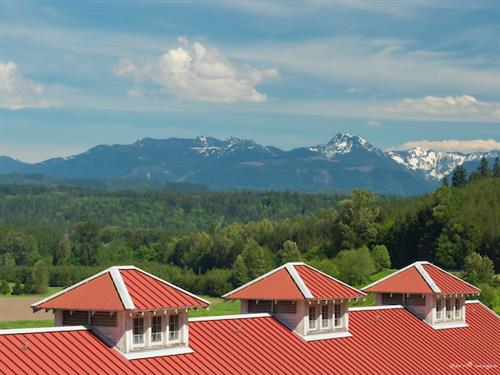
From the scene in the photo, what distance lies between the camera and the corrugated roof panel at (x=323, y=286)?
145 feet

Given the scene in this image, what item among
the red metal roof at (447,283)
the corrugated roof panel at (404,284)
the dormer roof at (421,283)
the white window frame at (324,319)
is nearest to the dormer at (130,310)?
the white window frame at (324,319)

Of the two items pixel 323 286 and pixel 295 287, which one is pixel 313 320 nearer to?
pixel 323 286

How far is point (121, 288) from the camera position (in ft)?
119

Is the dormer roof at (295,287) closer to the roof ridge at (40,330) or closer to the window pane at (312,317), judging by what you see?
the window pane at (312,317)

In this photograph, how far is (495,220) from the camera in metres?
184

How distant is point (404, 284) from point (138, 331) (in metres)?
20.8

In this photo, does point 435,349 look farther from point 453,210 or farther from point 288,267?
point 453,210

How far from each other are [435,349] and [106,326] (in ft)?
65.0

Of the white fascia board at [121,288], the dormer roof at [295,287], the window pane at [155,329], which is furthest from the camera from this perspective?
the dormer roof at [295,287]

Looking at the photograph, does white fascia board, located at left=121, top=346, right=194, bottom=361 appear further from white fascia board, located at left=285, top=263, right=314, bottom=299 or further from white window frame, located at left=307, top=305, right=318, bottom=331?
white window frame, located at left=307, top=305, right=318, bottom=331

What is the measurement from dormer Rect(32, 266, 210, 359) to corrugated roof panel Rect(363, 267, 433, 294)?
1660 centimetres

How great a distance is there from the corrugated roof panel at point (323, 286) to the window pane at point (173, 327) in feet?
25.9

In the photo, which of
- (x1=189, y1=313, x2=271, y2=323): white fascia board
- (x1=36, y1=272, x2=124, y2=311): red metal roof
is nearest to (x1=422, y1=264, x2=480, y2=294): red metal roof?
(x1=189, y1=313, x2=271, y2=323): white fascia board

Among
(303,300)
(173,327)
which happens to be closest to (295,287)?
(303,300)
